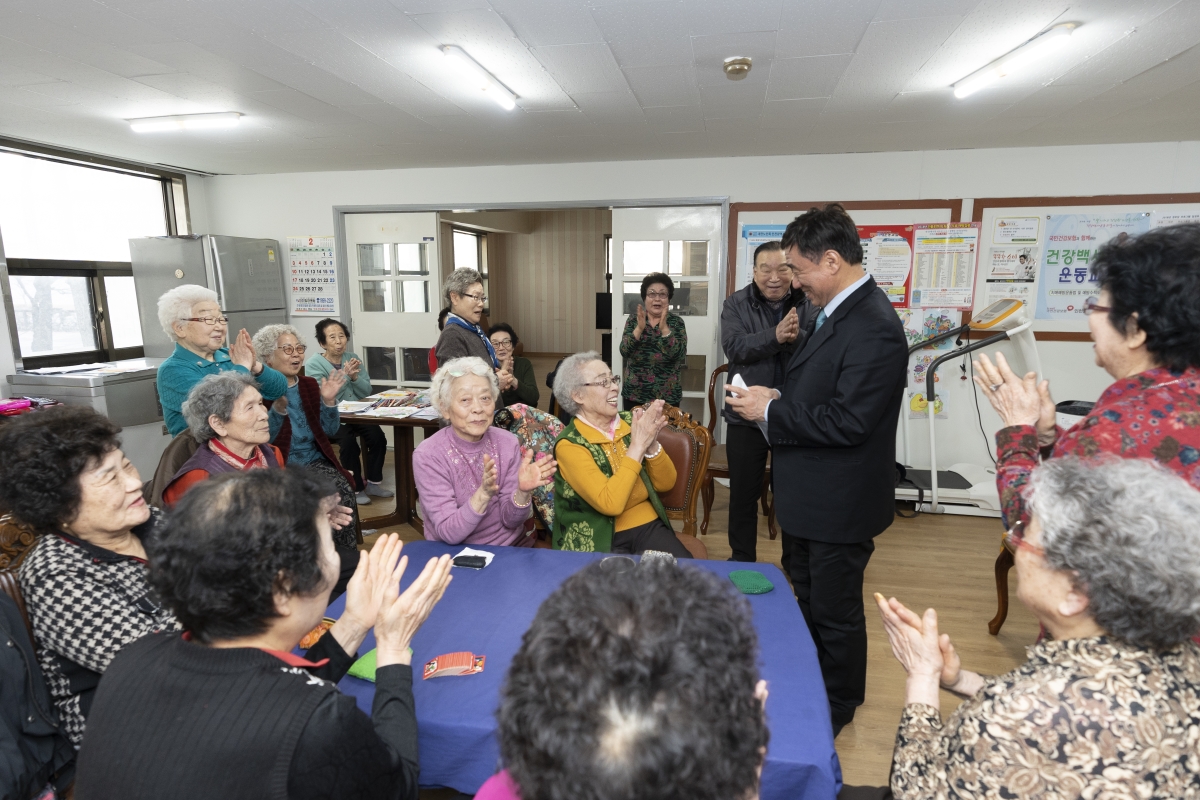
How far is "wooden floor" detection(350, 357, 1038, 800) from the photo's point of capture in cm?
211

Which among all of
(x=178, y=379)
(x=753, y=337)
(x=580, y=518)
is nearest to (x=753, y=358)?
(x=753, y=337)

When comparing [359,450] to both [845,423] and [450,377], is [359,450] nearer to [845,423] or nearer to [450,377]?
[450,377]

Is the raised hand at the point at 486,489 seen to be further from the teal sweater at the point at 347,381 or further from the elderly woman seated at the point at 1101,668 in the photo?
the teal sweater at the point at 347,381

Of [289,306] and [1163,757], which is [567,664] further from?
[289,306]

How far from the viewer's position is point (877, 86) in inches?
116

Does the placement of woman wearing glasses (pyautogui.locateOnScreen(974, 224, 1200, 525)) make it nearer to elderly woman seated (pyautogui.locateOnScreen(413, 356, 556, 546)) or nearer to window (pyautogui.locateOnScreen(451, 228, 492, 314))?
elderly woman seated (pyautogui.locateOnScreen(413, 356, 556, 546))

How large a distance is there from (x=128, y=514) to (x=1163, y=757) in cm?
189

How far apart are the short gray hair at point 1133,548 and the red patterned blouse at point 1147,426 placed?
165 mm

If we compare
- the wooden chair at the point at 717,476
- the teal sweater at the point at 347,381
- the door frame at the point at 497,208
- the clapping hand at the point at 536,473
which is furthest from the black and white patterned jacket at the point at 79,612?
the door frame at the point at 497,208

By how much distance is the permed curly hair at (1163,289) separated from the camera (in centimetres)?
113

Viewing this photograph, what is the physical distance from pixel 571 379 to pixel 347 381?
7.62ft

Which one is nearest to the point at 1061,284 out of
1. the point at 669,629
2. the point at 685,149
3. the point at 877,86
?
the point at 877,86

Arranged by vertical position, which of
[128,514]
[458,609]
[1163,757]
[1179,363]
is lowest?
[458,609]

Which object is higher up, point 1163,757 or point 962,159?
point 962,159
